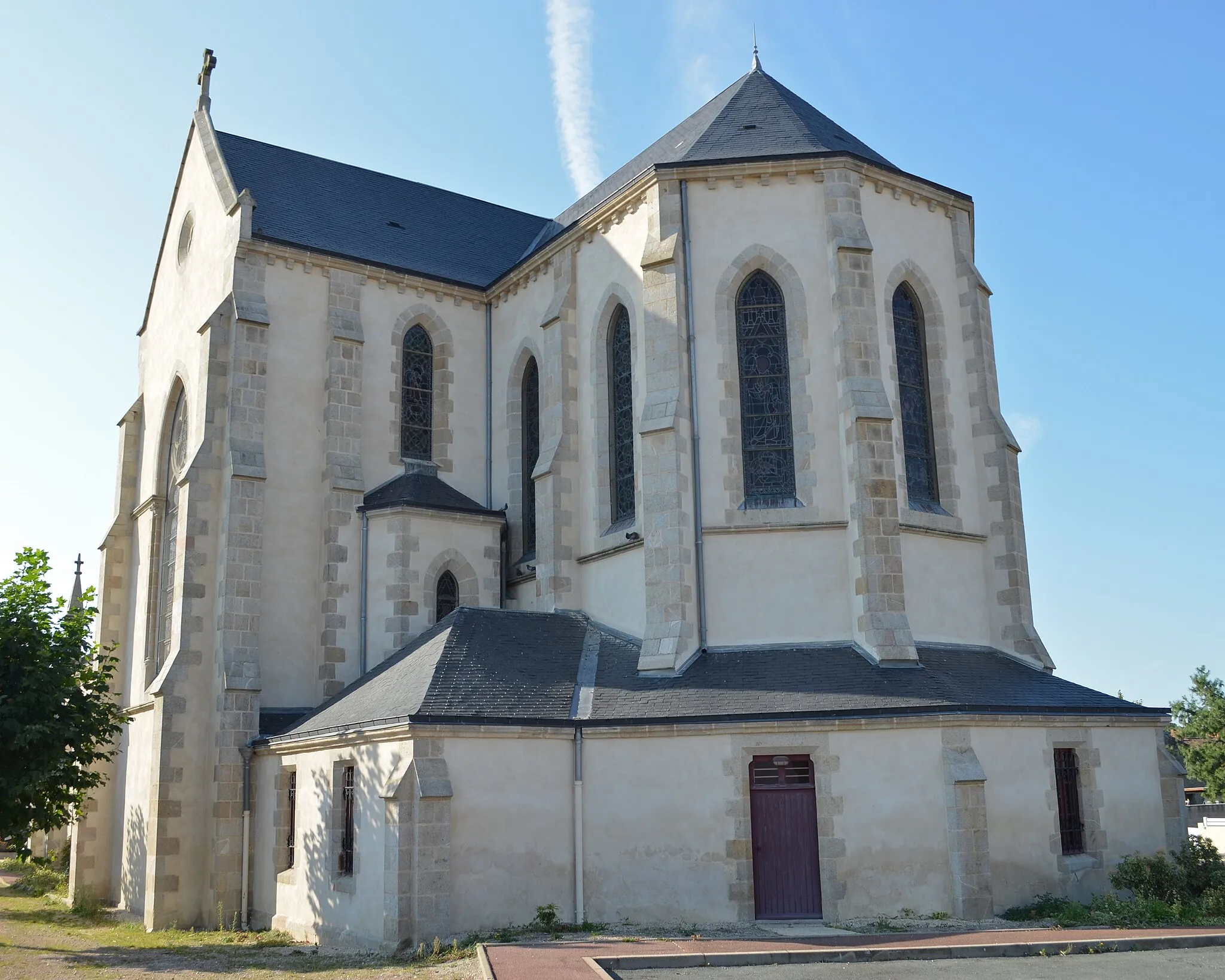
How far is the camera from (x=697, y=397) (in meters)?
19.2

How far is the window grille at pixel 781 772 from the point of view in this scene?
16.1 meters

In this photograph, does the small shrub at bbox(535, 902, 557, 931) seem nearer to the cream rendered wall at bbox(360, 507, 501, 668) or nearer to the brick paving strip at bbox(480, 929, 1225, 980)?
the brick paving strip at bbox(480, 929, 1225, 980)

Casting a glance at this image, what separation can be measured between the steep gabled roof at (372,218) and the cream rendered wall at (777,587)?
384 inches

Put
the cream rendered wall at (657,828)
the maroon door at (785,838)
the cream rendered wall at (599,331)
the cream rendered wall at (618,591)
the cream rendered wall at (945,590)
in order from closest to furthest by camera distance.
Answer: the maroon door at (785,838), the cream rendered wall at (657,828), the cream rendered wall at (945,590), the cream rendered wall at (618,591), the cream rendered wall at (599,331)

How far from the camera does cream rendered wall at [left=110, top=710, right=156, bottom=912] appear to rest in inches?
816

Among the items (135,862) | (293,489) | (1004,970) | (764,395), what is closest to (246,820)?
(135,862)

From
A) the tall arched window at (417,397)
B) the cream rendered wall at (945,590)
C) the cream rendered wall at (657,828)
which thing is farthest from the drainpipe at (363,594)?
the cream rendered wall at (945,590)

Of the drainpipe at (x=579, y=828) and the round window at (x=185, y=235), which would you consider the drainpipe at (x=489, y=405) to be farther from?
the drainpipe at (x=579, y=828)

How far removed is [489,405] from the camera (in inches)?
965

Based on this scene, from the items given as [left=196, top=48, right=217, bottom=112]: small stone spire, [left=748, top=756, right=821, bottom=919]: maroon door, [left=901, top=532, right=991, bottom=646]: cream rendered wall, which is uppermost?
[left=196, top=48, right=217, bottom=112]: small stone spire

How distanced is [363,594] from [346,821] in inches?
206

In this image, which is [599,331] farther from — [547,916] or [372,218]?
[547,916]

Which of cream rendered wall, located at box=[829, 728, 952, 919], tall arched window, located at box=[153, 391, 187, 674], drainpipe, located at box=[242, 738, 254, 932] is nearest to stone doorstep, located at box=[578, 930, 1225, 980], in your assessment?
cream rendered wall, located at box=[829, 728, 952, 919]

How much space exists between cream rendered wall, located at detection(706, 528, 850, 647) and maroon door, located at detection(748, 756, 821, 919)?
247 cm
